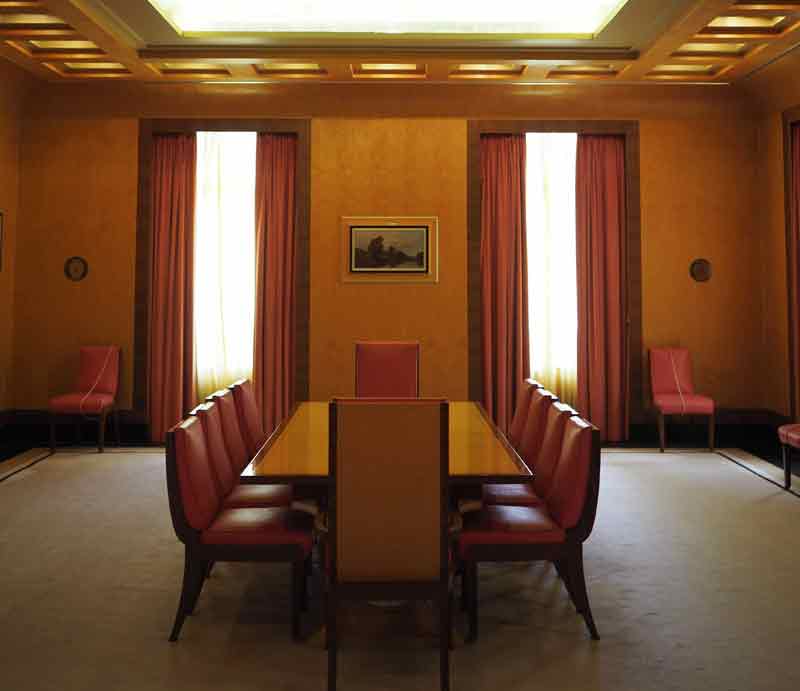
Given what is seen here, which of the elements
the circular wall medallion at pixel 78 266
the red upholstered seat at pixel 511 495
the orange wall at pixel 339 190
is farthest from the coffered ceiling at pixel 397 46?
the red upholstered seat at pixel 511 495

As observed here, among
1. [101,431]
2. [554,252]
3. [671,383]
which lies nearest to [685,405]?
[671,383]

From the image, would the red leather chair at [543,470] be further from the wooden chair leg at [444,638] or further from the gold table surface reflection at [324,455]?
the wooden chair leg at [444,638]

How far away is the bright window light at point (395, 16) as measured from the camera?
18.4 feet

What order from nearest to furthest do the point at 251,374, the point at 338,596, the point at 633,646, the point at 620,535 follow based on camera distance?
the point at 338,596 → the point at 633,646 → the point at 620,535 → the point at 251,374

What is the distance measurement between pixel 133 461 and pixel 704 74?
584 cm

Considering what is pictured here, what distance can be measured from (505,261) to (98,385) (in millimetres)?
3838

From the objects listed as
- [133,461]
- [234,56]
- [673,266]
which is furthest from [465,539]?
[673,266]

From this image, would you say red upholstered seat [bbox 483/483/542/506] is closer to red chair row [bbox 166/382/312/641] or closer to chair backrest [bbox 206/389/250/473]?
red chair row [bbox 166/382/312/641]

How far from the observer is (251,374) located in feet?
22.9

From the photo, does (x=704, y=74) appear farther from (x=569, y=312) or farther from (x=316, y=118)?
(x=316, y=118)

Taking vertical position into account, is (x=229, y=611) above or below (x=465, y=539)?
below

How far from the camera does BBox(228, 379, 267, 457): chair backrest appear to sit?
410 cm

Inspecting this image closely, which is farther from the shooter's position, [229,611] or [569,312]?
[569,312]

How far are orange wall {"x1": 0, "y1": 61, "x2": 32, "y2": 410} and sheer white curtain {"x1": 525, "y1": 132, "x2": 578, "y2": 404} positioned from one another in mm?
4667
